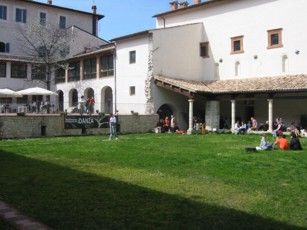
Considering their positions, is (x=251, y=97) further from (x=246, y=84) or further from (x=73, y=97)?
(x=73, y=97)

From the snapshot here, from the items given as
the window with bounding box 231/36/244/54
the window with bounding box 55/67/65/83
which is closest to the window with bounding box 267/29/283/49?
the window with bounding box 231/36/244/54

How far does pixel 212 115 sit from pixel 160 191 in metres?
25.2

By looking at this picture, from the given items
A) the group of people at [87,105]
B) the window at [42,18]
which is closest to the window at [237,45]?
the group of people at [87,105]

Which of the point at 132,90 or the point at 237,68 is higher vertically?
the point at 237,68

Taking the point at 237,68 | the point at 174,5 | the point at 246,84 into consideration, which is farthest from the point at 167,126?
the point at 174,5

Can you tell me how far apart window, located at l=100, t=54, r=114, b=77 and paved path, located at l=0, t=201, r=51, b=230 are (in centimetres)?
3153

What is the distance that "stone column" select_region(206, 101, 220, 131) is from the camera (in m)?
34.2

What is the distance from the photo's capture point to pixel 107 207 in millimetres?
7895

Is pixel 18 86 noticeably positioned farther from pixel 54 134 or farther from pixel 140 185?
pixel 140 185

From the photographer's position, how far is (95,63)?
1602 inches

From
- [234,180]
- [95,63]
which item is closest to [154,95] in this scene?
[95,63]

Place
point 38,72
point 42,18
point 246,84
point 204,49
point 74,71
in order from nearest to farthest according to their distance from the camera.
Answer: point 246,84, point 204,49, point 74,71, point 38,72, point 42,18

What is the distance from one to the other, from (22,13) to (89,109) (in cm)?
1550

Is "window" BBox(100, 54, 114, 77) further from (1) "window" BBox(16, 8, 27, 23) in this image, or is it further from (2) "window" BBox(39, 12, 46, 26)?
→ (1) "window" BBox(16, 8, 27, 23)
